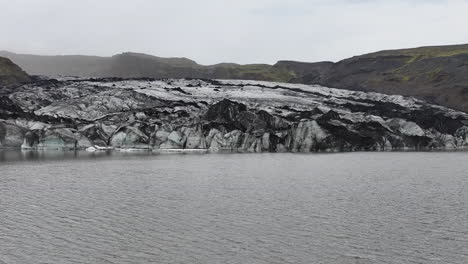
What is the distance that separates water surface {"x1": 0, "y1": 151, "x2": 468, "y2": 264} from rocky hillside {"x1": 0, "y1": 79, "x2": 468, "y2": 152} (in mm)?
32405

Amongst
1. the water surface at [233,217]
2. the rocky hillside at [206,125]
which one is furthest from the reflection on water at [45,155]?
the water surface at [233,217]

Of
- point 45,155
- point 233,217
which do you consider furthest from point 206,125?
point 233,217

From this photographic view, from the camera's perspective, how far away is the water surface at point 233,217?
18516 mm

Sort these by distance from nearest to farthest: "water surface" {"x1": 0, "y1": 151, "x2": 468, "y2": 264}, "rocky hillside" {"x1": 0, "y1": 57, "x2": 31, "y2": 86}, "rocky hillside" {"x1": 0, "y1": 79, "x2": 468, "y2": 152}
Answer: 1. "water surface" {"x1": 0, "y1": 151, "x2": 468, "y2": 264}
2. "rocky hillside" {"x1": 0, "y1": 79, "x2": 468, "y2": 152}
3. "rocky hillside" {"x1": 0, "y1": 57, "x2": 31, "y2": 86}

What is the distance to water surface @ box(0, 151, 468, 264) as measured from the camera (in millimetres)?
18516

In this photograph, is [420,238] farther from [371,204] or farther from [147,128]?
[147,128]

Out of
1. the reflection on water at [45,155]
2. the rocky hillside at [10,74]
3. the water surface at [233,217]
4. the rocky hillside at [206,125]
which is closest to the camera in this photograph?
the water surface at [233,217]

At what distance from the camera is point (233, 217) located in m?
25.0

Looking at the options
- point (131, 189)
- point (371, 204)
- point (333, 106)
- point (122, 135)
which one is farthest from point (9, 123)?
point (371, 204)

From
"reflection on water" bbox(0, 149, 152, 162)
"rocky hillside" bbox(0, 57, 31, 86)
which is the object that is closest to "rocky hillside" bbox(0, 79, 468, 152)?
"reflection on water" bbox(0, 149, 152, 162)

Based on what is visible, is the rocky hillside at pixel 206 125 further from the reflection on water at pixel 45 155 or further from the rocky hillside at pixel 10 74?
the rocky hillside at pixel 10 74

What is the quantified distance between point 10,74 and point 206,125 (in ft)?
282

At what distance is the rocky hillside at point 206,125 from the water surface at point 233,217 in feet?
106

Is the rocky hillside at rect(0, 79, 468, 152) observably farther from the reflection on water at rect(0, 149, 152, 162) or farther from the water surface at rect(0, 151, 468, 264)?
the water surface at rect(0, 151, 468, 264)
